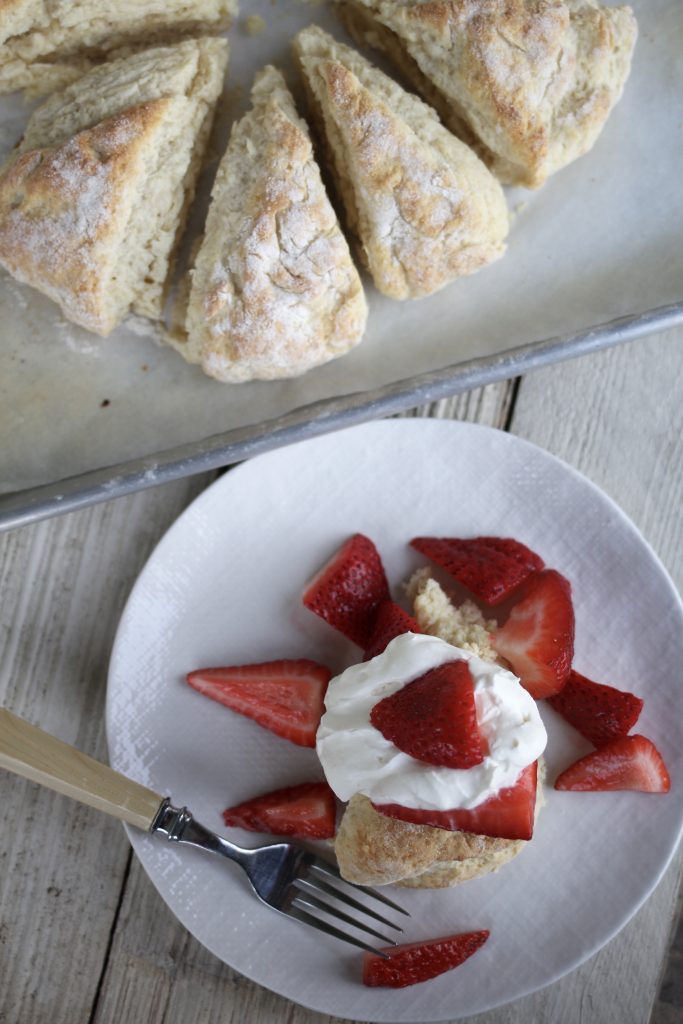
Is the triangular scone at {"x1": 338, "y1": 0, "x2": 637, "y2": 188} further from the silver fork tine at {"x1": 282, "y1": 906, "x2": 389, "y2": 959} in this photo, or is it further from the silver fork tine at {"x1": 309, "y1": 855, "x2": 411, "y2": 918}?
the silver fork tine at {"x1": 282, "y1": 906, "x2": 389, "y2": 959}

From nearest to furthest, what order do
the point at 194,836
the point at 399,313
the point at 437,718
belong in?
the point at 437,718
the point at 194,836
the point at 399,313

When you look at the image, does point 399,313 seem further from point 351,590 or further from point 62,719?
point 62,719

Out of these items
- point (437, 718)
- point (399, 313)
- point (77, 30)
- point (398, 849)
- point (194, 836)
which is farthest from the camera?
point (399, 313)

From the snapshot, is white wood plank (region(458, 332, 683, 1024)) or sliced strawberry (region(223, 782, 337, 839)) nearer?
sliced strawberry (region(223, 782, 337, 839))

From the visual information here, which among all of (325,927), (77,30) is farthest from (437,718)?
(77,30)

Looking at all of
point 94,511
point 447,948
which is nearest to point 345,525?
point 94,511

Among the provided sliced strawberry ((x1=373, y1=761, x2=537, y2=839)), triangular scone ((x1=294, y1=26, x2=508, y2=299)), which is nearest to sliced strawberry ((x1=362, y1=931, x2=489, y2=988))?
sliced strawberry ((x1=373, y1=761, x2=537, y2=839))

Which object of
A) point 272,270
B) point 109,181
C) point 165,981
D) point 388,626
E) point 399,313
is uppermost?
point 109,181

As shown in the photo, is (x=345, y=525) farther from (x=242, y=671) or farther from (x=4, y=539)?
(x=4, y=539)
